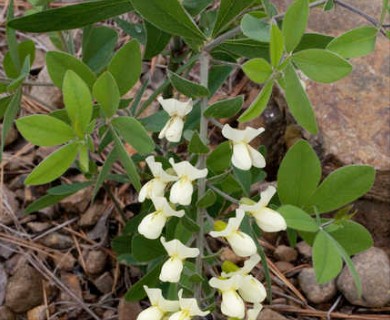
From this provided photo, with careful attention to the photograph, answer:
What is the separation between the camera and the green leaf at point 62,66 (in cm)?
117

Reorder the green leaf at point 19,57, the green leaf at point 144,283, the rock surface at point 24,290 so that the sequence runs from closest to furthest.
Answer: the green leaf at point 144,283 < the green leaf at point 19,57 < the rock surface at point 24,290

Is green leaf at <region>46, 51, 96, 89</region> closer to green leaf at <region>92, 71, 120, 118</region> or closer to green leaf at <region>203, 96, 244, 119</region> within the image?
green leaf at <region>92, 71, 120, 118</region>

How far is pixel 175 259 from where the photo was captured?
105 centimetres

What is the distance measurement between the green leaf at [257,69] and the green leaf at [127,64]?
272 millimetres

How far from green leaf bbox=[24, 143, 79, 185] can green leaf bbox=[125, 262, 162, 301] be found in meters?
0.32

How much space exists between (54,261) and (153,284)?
1.76ft

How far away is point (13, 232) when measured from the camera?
179 cm

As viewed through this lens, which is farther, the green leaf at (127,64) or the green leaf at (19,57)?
the green leaf at (19,57)

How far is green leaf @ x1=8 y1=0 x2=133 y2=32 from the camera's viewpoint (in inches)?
45.8

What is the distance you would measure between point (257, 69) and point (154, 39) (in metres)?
0.43

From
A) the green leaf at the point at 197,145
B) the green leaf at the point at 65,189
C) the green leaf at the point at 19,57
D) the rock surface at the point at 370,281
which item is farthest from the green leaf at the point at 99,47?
the rock surface at the point at 370,281

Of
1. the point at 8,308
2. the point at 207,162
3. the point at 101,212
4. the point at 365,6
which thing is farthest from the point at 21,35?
the point at 207,162

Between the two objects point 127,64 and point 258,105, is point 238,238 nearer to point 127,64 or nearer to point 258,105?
point 258,105

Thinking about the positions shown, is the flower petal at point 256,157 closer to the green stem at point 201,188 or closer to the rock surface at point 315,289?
the green stem at point 201,188
